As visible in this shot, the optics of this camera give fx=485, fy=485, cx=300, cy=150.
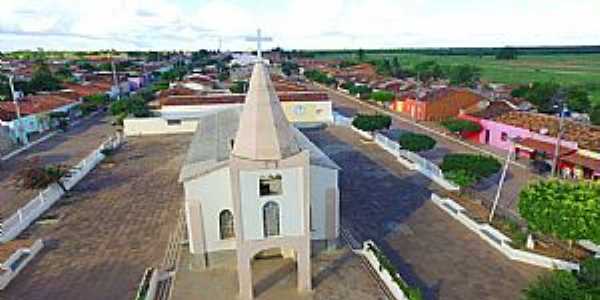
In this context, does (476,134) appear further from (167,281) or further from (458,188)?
(167,281)

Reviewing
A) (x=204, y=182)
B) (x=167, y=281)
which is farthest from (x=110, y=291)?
(x=204, y=182)

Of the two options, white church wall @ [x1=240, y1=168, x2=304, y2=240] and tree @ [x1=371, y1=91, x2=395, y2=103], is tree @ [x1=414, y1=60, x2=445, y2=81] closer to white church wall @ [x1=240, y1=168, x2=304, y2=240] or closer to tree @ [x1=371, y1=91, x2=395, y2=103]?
tree @ [x1=371, y1=91, x2=395, y2=103]

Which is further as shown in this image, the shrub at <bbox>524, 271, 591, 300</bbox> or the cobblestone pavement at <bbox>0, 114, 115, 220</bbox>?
the cobblestone pavement at <bbox>0, 114, 115, 220</bbox>

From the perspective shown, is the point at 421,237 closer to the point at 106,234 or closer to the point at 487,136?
the point at 106,234

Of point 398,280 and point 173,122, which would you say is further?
point 173,122

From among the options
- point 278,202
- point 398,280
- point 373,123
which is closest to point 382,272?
point 398,280

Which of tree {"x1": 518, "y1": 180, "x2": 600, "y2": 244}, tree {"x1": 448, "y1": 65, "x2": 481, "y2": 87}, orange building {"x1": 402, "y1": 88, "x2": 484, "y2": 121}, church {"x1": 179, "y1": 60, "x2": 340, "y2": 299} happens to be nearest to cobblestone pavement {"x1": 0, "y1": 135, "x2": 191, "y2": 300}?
church {"x1": 179, "y1": 60, "x2": 340, "y2": 299}

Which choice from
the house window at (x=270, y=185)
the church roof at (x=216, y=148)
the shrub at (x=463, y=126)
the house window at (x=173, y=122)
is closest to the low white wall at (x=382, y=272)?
the church roof at (x=216, y=148)
